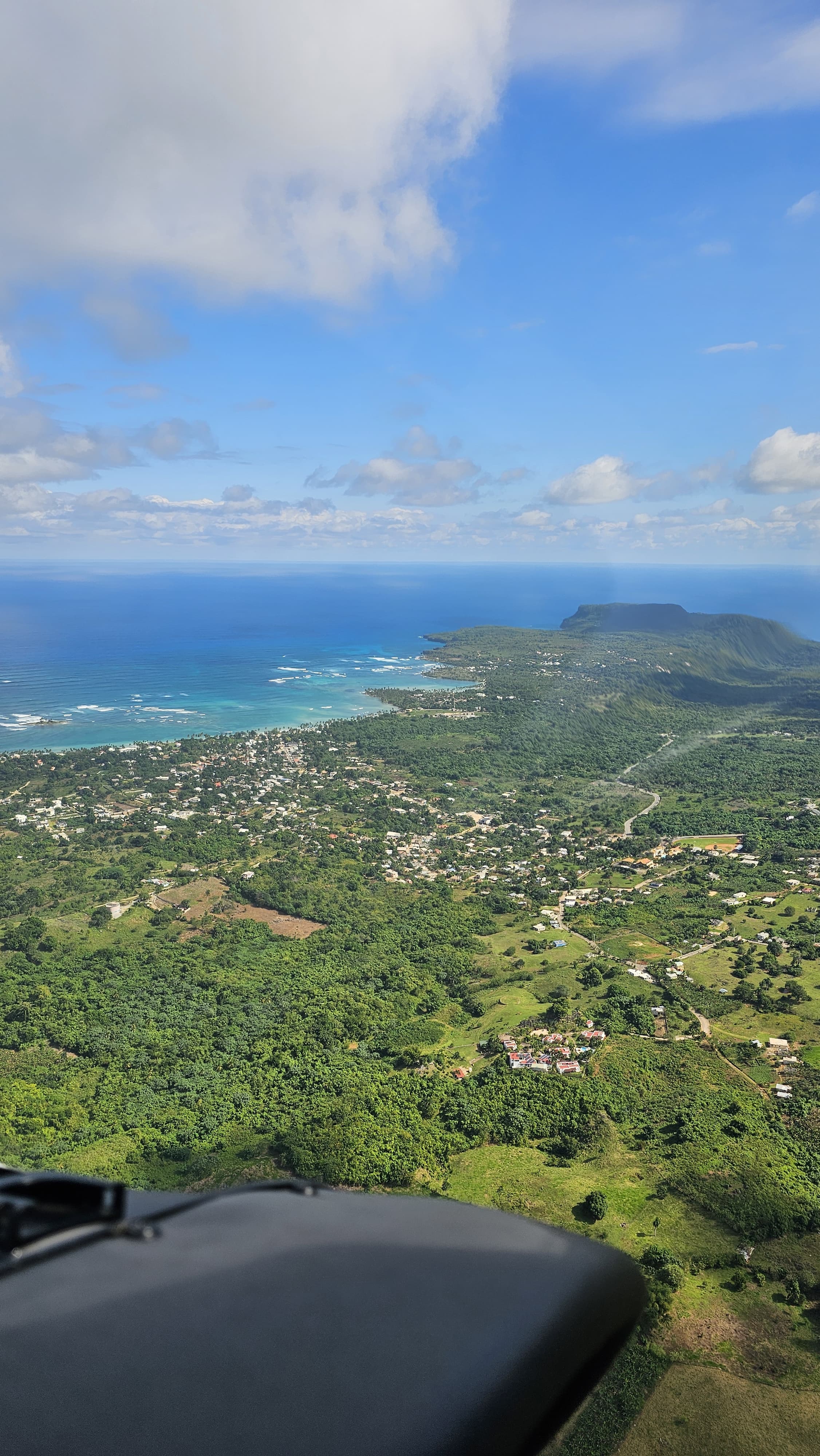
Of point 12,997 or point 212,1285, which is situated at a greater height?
point 212,1285

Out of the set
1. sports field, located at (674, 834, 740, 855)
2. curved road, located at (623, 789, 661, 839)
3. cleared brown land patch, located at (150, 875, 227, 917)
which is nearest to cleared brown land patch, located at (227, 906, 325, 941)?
cleared brown land patch, located at (150, 875, 227, 917)

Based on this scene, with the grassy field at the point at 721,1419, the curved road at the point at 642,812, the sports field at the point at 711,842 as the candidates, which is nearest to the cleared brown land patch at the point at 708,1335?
the grassy field at the point at 721,1419

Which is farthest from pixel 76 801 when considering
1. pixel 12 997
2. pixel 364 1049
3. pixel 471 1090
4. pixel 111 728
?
pixel 471 1090

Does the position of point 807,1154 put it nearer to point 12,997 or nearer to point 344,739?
point 12,997

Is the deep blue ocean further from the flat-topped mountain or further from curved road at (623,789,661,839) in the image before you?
curved road at (623,789,661,839)

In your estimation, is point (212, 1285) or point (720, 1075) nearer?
point (212, 1285)

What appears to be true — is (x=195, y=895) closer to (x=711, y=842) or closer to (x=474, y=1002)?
(x=474, y=1002)

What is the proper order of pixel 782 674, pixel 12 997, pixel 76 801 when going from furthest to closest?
pixel 782 674 → pixel 76 801 → pixel 12 997
